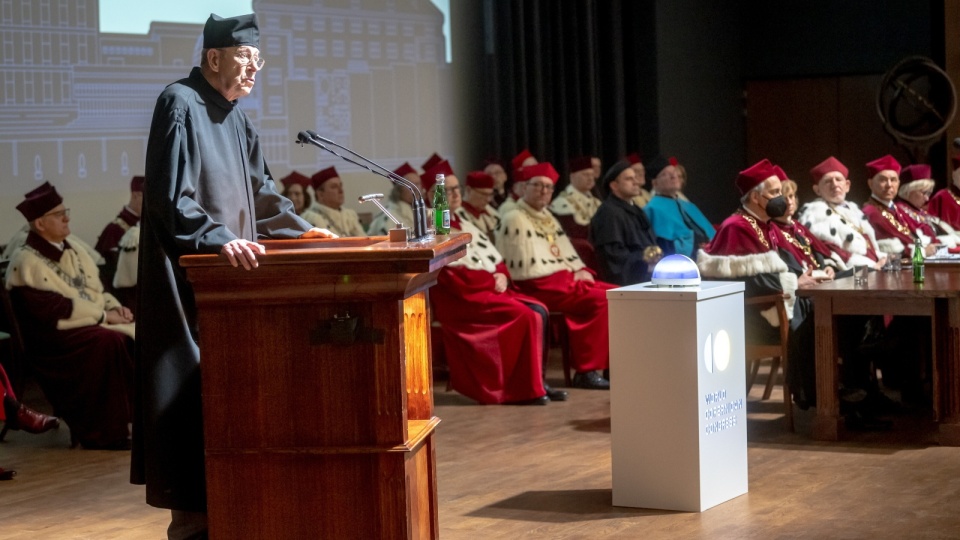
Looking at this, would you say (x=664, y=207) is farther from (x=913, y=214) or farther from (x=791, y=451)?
(x=791, y=451)

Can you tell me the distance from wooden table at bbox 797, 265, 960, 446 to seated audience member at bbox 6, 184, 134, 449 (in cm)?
297

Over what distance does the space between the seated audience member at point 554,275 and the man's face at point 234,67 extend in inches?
166

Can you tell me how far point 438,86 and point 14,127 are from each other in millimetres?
3753


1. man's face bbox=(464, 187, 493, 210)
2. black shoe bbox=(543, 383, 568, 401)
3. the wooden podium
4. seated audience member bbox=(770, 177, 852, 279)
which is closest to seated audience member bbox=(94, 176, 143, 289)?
man's face bbox=(464, 187, 493, 210)

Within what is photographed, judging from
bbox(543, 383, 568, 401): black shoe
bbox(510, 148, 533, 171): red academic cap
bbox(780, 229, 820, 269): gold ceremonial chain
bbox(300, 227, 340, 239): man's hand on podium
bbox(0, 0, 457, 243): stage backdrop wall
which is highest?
bbox(0, 0, 457, 243): stage backdrop wall

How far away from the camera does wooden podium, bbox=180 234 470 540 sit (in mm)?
2762

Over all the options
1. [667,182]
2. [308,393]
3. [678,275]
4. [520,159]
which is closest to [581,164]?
[667,182]

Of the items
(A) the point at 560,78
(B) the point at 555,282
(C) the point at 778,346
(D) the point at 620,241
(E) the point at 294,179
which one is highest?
(A) the point at 560,78

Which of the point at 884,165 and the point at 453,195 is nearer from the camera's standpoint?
the point at 453,195

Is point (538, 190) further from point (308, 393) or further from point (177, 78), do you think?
point (308, 393)

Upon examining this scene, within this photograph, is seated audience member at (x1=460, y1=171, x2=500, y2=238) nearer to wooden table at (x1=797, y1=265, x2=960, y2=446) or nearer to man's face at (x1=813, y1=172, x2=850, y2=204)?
man's face at (x1=813, y1=172, x2=850, y2=204)

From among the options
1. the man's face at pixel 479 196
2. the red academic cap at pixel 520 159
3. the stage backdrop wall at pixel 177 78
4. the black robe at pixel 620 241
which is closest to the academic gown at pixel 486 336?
the man's face at pixel 479 196

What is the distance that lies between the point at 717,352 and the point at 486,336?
102 inches

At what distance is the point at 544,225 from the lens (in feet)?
24.3
